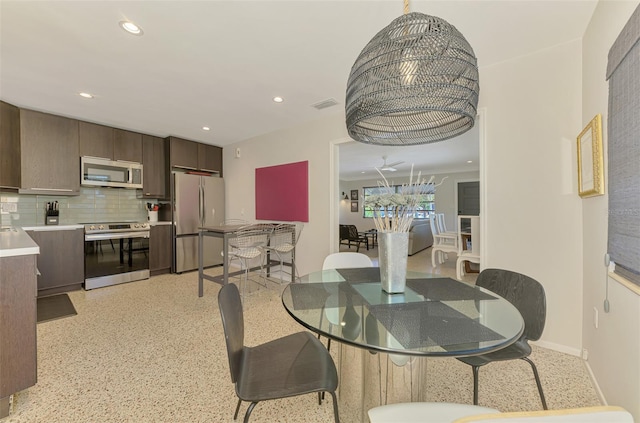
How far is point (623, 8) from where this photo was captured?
4.43 ft

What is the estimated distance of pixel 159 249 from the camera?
14.5 ft

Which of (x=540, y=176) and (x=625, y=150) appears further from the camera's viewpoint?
(x=540, y=176)

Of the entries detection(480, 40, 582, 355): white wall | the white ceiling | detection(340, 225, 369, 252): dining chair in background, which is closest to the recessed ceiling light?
the white ceiling

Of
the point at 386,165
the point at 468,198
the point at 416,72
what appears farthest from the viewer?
the point at 468,198

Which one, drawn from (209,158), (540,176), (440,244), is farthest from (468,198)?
(209,158)

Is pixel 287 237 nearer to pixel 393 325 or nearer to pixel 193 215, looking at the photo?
pixel 193 215

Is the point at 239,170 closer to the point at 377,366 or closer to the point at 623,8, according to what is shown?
the point at 377,366

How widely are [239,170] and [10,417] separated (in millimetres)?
3985

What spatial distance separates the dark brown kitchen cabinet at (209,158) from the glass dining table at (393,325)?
409 cm

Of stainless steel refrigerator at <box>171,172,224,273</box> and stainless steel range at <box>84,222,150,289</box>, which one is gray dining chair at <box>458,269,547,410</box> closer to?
stainless steel refrigerator at <box>171,172,224,273</box>

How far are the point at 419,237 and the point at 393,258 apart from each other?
596 cm

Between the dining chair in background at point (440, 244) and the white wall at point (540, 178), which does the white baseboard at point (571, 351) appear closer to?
the white wall at point (540, 178)

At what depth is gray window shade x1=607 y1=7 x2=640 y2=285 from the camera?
114 cm

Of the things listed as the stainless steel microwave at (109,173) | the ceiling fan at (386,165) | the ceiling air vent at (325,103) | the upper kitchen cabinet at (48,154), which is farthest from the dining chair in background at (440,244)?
the upper kitchen cabinet at (48,154)
